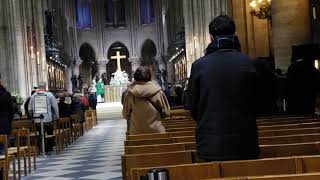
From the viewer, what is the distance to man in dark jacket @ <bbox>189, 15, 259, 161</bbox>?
3.96 metres

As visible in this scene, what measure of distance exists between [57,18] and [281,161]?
144ft

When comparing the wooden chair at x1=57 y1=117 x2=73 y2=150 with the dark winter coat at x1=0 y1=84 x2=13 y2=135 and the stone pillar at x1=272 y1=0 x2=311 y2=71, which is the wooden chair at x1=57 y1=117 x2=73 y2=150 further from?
the stone pillar at x1=272 y1=0 x2=311 y2=71

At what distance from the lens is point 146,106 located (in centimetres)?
774

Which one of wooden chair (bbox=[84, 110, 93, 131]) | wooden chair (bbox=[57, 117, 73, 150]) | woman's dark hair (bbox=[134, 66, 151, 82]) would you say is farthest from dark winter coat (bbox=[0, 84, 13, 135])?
wooden chair (bbox=[84, 110, 93, 131])

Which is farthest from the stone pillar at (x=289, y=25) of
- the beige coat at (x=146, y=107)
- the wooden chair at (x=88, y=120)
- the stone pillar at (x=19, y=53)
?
the stone pillar at (x=19, y=53)

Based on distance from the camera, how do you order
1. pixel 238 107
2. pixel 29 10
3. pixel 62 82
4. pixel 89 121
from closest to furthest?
1. pixel 238 107
2. pixel 89 121
3. pixel 29 10
4. pixel 62 82

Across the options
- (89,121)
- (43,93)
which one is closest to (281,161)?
(43,93)

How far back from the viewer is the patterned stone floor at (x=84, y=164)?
966cm

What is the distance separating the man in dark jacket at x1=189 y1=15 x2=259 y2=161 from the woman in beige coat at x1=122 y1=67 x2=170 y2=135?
3644mm

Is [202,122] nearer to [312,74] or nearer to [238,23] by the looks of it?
[312,74]

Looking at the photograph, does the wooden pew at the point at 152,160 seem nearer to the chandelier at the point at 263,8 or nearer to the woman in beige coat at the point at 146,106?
the woman in beige coat at the point at 146,106

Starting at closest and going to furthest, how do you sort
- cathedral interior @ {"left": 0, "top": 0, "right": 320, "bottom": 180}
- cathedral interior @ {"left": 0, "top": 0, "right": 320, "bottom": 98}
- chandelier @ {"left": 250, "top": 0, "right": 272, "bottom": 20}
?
1. cathedral interior @ {"left": 0, "top": 0, "right": 320, "bottom": 180}
2. cathedral interior @ {"left": 0, "top": 0, "right": 320, "bottom": 98}
3. chandelier @ {"left": 250, "top": 0, "right": 272, "bottom": 20}

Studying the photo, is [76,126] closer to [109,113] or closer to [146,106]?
[146,106]

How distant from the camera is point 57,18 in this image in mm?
46312
